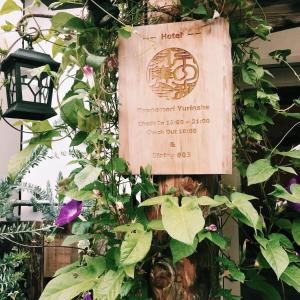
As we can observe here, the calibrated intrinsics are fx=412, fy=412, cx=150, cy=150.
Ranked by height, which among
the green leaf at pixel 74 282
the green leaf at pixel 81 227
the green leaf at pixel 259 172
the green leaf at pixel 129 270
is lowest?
the green leaf at pixel 74 282

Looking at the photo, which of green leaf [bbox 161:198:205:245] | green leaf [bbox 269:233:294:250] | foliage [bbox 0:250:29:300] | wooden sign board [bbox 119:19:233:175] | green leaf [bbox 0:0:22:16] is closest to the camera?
green leaf [bbox 161:198:205:245]

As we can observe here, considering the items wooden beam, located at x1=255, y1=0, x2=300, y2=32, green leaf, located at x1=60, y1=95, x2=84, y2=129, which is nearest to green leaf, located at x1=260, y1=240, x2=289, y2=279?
green leaf, located at x1=60, y1=95, x2=84, y2=129

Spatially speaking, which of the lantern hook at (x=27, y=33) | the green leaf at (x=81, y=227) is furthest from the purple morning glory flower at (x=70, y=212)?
the lantern hook at (x=27, y=33)

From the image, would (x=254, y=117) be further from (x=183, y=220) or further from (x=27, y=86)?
(x=27, y=86)

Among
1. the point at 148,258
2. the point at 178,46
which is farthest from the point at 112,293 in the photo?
the point at 178,46

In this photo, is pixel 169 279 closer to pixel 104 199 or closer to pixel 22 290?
pixel 104 199

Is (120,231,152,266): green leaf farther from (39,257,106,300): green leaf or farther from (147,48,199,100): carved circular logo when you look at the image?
(147,48,199,100): carved circular logo

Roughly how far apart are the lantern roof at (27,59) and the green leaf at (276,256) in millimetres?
1117

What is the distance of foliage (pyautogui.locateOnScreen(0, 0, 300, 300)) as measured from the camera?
1.20 metres

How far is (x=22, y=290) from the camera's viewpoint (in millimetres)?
2527

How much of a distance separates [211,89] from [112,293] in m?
0.67

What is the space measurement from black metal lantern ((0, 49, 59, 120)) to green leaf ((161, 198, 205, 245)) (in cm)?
→ 79

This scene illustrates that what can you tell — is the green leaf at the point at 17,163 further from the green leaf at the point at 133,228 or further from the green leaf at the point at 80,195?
the green leaf at the point at 133,228

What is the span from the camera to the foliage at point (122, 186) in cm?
120
